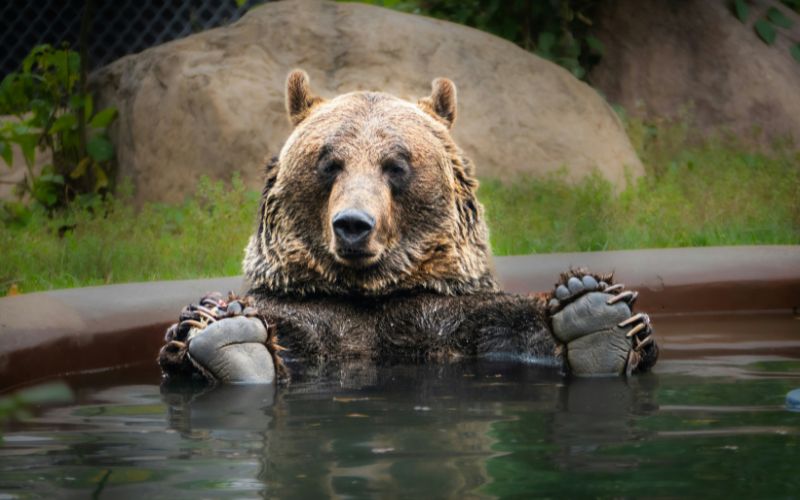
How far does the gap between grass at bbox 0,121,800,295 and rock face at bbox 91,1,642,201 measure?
0.33 metres

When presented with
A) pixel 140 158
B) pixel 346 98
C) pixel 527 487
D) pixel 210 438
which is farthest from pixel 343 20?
pixel 527 487

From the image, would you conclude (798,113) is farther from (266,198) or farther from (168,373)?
(168,373)

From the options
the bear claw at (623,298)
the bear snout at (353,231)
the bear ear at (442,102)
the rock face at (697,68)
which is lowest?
the bear claw at (623,298)

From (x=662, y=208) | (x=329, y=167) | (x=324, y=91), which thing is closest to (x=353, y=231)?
(x=329, y=167)

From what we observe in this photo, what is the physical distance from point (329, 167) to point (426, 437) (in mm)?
1830

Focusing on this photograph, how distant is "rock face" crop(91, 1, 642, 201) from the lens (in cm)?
945

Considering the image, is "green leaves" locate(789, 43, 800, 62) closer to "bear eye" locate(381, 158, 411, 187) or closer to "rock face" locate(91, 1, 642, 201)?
"rock face" locate(91, 1, 642, 201)

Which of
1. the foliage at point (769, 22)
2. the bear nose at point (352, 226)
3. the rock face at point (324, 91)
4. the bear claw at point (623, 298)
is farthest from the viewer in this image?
the foliage at point (769, 22)

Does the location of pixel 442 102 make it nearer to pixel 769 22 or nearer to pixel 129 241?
pixel 129 241

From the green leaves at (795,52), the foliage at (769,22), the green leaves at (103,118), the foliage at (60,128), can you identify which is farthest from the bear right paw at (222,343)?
the green leaves at (795,52)

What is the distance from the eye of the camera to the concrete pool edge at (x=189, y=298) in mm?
4720

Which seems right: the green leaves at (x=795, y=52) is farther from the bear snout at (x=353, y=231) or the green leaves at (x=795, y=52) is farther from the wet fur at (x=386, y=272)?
the bear snout at (x=353, y=231)

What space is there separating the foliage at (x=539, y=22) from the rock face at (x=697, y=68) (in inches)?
7.6

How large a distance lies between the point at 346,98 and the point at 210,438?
7.27 ft
